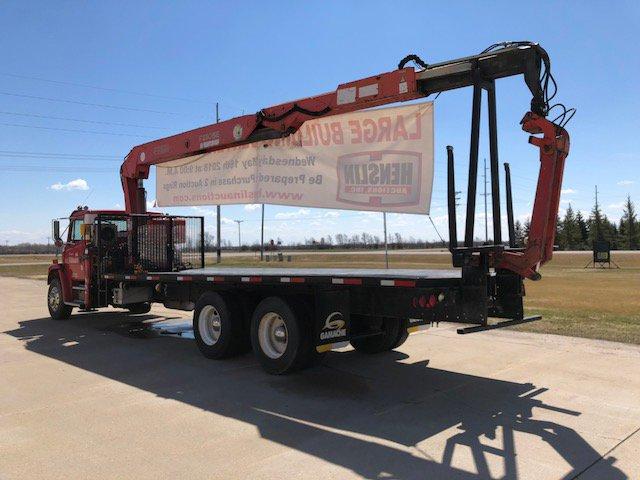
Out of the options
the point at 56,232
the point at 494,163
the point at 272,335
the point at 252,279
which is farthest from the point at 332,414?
the point at 56,232

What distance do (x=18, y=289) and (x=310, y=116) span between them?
1855cm

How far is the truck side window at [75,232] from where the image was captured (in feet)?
38.8

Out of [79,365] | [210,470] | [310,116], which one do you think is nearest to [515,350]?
[310,116]

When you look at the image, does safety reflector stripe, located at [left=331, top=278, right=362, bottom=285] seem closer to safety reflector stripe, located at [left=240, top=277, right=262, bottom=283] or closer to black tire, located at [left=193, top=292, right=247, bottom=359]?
safety reflector stripe, located at [left=240, top=277, right=262, bottom=283]

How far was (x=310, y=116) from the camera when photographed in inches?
331

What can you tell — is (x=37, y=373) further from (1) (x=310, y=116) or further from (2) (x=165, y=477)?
(1) (x=310, y=116)

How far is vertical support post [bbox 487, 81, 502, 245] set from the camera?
606 centimetres

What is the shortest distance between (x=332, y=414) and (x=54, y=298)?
31.1 ft

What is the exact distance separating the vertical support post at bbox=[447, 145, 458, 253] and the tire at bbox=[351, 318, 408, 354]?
2393 mm

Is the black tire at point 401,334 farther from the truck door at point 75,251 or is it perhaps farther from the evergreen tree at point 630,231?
the evergreen tree at point 630,231

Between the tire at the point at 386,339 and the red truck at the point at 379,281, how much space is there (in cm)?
2

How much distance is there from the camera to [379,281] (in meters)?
6.04

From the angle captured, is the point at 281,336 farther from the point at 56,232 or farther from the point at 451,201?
the point at 56,232

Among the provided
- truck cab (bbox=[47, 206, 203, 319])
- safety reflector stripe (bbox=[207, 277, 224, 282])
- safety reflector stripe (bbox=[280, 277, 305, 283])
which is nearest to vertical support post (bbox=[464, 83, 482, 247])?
safety reflector stripe (bbox=[280, 277, 305, 283])
